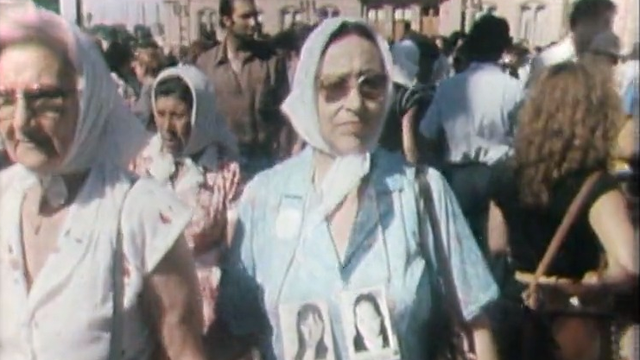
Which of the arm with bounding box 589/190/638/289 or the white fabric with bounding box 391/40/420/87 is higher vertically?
the white fabric with bounding box 391/40/420/87

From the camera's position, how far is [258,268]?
2.35 metres

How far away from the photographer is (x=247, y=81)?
2352 millimetres

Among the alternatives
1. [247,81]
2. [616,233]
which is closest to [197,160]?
[247,81]

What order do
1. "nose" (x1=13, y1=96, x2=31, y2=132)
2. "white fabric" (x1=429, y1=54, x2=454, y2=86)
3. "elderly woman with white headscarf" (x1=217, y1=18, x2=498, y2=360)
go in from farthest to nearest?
1. "white fabric" (x1=429, y1=54, x2=454, y2=86)
2. "elderly woman with white headscarf" (x1=217, y1=18, x2=498, y2=360)
3. "nose" (x1=13, y1=96, x2=31, y2=132)

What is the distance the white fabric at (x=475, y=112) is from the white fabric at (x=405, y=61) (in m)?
0.08

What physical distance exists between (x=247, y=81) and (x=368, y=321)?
55 centimetres

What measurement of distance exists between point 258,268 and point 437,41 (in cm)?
Result: 59

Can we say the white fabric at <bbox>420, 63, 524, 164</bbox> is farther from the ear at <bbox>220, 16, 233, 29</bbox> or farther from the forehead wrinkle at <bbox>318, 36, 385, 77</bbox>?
the ear at <bbox>220, 16, 233, 29</bbox>

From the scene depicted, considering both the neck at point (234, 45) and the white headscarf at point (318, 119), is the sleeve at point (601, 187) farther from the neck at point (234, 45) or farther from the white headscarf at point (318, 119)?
the neck at point (234, 45)

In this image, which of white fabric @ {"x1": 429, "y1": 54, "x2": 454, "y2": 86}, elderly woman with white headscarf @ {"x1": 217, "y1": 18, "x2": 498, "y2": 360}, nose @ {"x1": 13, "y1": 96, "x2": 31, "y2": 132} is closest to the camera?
nose @ {"x1": 13, "y1": 96, "x2": 31, "y2": 132}

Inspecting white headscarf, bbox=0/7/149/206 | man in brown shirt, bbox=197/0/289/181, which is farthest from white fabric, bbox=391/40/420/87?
white headscarf, bbox=0/7/149/206

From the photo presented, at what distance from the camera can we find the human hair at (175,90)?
2334 millimetres

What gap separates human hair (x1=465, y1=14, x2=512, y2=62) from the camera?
2355 millimetres

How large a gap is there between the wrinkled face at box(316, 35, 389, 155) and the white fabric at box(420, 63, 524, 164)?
0.56ft
